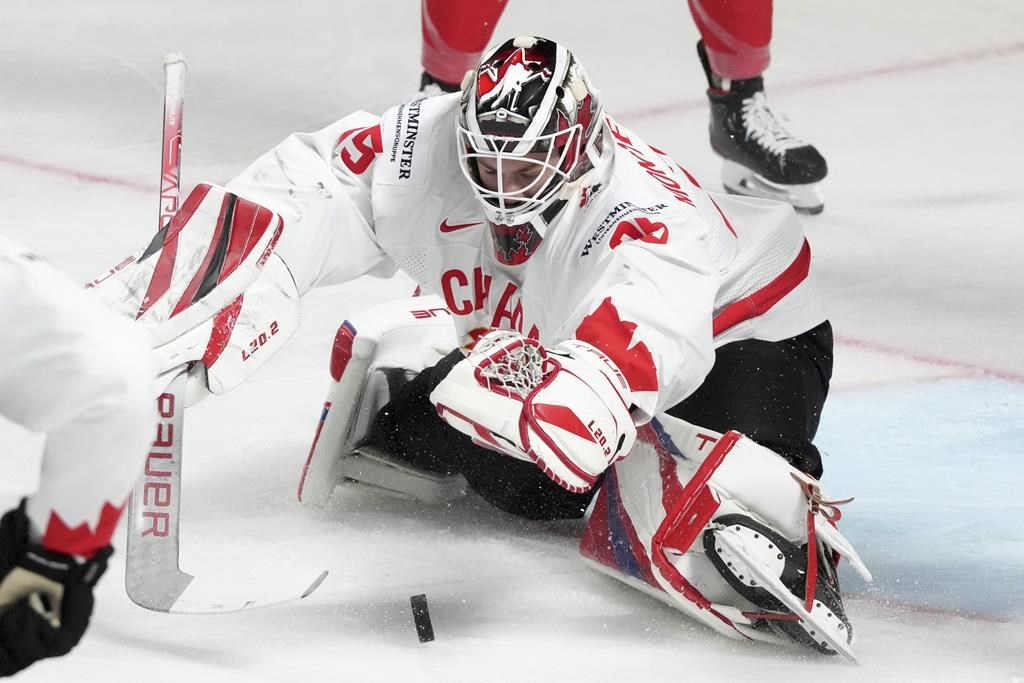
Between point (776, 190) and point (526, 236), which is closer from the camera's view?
point (526, 236)

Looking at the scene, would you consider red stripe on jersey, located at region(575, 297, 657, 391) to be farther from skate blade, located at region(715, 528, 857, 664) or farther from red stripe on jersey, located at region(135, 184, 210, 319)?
red stripe on jersey, located at region(135, 184, 210, 319)

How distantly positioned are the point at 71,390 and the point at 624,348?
967mm

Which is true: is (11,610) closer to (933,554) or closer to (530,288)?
(530,288)

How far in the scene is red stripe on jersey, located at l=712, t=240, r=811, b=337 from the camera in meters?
2.54

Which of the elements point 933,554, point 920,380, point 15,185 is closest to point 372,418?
point 933,554

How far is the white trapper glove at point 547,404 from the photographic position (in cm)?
207

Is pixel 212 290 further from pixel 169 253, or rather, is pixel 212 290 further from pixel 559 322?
pixel 559 322

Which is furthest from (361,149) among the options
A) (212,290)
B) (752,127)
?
(752,127)

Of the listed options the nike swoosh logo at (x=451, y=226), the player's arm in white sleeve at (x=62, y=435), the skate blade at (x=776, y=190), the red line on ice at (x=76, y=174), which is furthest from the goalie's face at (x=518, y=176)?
the red line on ice at (x=76, y=174)

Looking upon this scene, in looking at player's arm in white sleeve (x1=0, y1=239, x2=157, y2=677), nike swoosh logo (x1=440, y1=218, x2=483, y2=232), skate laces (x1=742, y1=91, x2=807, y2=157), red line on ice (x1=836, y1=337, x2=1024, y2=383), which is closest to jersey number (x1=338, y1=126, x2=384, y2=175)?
nike swoosh logo (x1=440, y1=218, x2=483, y2=232)

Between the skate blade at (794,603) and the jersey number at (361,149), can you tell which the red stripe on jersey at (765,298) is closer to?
the skate blade at (794,603)

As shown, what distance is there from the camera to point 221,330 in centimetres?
227

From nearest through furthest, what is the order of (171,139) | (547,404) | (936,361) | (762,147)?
(547,404), (171,139), (936,361), (762,147)

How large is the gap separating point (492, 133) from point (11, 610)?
3.80 feet
